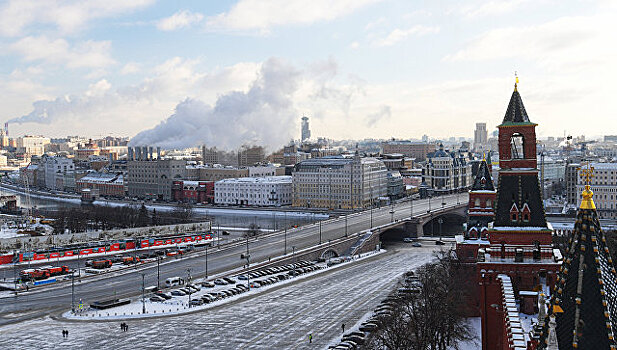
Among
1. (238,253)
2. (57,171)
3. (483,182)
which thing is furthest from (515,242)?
(57,171)

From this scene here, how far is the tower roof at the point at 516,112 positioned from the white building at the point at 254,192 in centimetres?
9717

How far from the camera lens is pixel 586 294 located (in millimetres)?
10789

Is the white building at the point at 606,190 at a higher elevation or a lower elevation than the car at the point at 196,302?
higher

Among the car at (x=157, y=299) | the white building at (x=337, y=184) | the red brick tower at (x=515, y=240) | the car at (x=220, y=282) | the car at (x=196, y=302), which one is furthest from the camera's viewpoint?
the white building at (x=337, y=184)

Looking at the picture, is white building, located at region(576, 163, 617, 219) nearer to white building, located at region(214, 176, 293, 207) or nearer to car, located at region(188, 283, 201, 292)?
white building, located at region(214, 176, 293, 207)

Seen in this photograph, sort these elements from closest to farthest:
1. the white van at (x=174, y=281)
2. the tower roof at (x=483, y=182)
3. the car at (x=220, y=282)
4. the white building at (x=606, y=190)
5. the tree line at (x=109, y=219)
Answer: the tower roof at (x=483, y=182) < the car at (x=220, y=282) < the white van at (x=174, y=281) < the tree line at (x=109, y=219) < the white building at (x=606, y=190)

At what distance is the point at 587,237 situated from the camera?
440 inches

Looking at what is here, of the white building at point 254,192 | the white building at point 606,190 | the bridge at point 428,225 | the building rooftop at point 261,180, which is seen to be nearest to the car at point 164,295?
the bridge at point 428,225

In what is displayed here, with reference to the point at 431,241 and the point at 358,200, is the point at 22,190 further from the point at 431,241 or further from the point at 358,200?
the point at 431,241

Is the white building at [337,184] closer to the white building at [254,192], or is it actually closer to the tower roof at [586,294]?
the white building at [254,192]

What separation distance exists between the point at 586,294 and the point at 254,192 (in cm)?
11679

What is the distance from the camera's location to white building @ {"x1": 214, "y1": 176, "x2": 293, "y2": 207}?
126 m

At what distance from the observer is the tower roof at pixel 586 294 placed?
1059 cm

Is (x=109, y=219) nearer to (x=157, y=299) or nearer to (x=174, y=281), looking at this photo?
(x=174, y=281)
